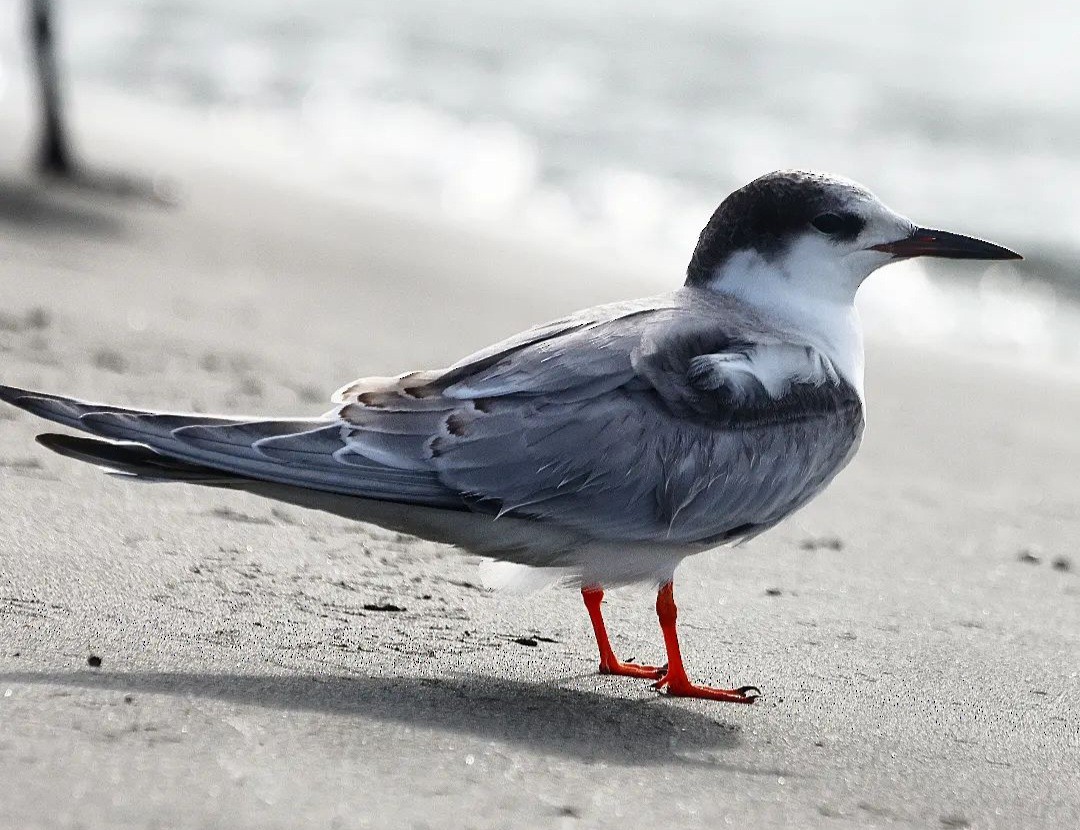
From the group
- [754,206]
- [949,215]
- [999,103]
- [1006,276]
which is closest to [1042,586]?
[754,206]

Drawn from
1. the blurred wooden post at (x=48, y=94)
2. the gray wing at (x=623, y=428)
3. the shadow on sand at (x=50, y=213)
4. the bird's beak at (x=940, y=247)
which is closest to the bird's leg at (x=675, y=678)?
the gray wing at (x=623, y=428)

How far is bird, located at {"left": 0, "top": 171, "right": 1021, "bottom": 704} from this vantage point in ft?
9.46

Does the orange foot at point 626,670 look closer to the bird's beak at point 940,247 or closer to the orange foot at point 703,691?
the orange foot at point 703,691

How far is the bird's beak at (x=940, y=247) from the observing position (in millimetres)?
3605

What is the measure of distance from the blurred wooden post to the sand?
1.89 metres

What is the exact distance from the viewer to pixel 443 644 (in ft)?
10.5

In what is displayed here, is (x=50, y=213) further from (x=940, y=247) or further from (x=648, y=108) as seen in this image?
(x=648, y=108)

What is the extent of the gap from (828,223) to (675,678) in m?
1.11

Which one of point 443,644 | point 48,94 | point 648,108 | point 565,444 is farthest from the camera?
point 648,108

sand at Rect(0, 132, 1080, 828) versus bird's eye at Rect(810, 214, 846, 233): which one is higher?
bird's eye at Rect(810, 214, 846, 233)

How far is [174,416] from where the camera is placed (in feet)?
9.29

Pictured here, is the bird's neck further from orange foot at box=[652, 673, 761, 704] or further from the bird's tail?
the bird's tail

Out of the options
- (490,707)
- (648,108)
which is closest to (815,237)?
(490,707)

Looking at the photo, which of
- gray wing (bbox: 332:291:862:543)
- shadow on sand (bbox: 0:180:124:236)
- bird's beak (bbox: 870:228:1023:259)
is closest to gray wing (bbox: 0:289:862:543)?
gray wing (bbox: 332:291:862:543)
